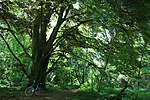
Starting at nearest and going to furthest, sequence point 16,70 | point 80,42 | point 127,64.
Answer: point 127,64, point 80,42, point 16,70

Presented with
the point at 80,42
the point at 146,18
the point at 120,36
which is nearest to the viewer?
the point at 146,18

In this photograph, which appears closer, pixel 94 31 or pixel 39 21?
pixel 39 21

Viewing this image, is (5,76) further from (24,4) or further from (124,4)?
(124,4)

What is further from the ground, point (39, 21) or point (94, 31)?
point (39, 21)

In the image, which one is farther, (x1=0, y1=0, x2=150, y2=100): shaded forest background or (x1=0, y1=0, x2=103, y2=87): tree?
(x1=0, y1=0, x2=103, y2=87): tree

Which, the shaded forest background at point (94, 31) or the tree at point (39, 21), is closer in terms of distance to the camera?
the shaded forest background at point (94, 31)

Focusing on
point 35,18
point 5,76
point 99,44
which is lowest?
point 5,76

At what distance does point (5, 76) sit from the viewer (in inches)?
904

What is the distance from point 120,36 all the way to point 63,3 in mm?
3358

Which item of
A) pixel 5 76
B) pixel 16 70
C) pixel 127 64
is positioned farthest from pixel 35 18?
pixel 5 76

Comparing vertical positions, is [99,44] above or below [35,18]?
below

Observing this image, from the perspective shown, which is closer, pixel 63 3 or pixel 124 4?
pixel 124 4

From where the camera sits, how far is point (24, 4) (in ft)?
41.5

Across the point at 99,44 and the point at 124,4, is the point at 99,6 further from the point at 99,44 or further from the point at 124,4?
the point at 99,44
